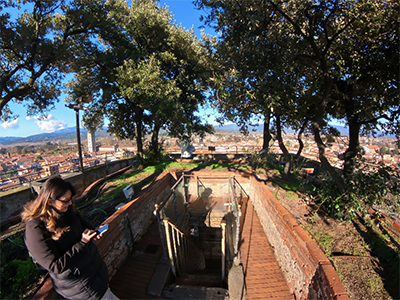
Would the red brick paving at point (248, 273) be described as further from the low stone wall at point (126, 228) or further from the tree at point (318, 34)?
the tree at point (318, 34)

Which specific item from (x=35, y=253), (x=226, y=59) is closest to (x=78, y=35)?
(x=226, y=59)

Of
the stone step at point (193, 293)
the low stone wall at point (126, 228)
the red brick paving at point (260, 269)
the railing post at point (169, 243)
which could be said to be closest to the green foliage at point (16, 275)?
the low stone wall at point (126, 228)

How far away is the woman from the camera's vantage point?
1759 millimetres

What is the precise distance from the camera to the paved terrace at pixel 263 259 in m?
2.87

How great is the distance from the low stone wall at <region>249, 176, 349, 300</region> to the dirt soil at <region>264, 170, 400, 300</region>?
0.52 metres

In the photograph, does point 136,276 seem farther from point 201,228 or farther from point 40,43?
point 40,43

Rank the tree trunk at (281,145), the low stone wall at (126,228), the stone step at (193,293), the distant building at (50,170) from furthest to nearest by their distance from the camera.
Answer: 1. the distant building at (50,170)
2. the tree trunk at (281,145)
3. the low stone wall at (126,228)
4. the stone step at (193,293)

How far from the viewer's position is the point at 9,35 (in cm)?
A: 643

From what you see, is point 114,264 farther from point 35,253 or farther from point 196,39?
point 196,39

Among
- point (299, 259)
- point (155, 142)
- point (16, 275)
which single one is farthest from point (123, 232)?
→ point (155, 142)

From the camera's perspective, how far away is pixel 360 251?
3.66 metres

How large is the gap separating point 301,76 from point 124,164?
11.4 metres

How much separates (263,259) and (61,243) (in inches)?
166

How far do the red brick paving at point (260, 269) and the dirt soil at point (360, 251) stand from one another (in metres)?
1.09
